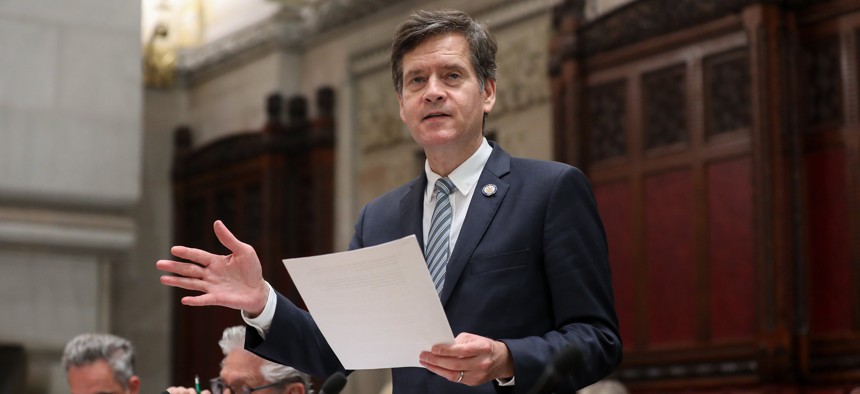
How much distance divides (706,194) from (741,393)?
45.5 inches

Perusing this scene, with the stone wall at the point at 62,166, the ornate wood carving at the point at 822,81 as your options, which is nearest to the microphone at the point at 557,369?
the ornate wood carving at the point at 822,81

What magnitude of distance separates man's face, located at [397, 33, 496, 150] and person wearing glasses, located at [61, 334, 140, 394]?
271cm

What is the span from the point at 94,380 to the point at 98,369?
0.14 feet

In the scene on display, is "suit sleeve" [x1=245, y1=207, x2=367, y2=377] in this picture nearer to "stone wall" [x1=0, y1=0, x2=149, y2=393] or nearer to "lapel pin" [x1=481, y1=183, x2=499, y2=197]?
"lapel pin" [x1=481, y1=183, x2=499, y2=197]

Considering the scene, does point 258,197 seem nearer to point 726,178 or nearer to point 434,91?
point 726,178

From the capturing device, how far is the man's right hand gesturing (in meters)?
2.27

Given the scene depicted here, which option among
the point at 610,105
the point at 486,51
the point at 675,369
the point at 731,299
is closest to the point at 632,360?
the point at 675,369

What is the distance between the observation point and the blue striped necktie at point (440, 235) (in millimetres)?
2312

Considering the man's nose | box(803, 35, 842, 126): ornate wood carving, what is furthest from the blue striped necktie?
box(803, 35, 842, 126): ornate wood carving

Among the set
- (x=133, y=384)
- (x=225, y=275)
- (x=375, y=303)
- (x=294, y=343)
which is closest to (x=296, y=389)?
(x=133, y=384)

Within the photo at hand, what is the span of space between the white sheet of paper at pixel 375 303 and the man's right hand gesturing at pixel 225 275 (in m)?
0.13

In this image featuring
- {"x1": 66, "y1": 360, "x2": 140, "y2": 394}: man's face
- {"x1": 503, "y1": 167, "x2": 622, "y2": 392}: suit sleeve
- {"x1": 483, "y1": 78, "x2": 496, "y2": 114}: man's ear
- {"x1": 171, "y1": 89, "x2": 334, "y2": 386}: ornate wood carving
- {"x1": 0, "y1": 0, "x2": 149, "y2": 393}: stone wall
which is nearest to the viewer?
{"x1": 503, "y1": 167, "x2": 622, "y2": 392}: suit sleeve

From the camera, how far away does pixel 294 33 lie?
405 inches

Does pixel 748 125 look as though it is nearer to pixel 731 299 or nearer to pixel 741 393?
pixel 731 299
